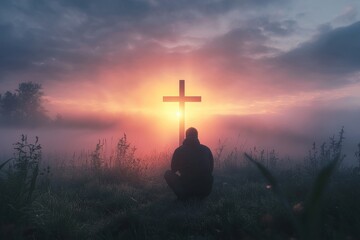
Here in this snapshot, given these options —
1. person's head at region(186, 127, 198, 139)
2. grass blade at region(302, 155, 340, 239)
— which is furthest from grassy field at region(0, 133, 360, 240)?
person's head at region(186, 127, 198, 139)

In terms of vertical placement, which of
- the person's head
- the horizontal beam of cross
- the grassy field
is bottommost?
the grassy field

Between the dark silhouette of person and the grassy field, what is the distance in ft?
0.91

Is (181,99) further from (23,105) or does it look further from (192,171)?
(23,105)

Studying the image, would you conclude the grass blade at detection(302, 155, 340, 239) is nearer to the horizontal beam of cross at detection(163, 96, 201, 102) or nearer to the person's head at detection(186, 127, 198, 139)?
the person's head at detection(186, 127, 198, 139)

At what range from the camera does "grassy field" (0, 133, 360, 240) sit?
421cm

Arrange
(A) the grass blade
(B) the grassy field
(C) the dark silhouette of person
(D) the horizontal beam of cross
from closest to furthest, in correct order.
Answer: (A) the grass blade, (B) the grassy field, (C) the dark silhouette of person, (D) the horizontal beam of cross

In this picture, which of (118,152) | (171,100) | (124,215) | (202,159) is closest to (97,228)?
(124,215)

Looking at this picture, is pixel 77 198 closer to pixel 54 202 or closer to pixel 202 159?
pixel 54 202

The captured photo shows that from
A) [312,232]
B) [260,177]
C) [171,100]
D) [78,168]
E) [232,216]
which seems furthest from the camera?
[171,100]

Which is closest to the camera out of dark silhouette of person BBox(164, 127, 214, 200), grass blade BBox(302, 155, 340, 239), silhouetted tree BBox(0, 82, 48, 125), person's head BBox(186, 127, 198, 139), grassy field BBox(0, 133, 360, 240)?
grass blade BBox(302, 155, 340, 239)

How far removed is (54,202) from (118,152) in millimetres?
5335

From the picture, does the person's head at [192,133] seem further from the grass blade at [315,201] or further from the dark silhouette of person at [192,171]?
the grass blade at [315,201]

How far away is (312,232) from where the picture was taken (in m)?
1.83

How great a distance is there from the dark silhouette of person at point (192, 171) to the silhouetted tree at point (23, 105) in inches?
1599
